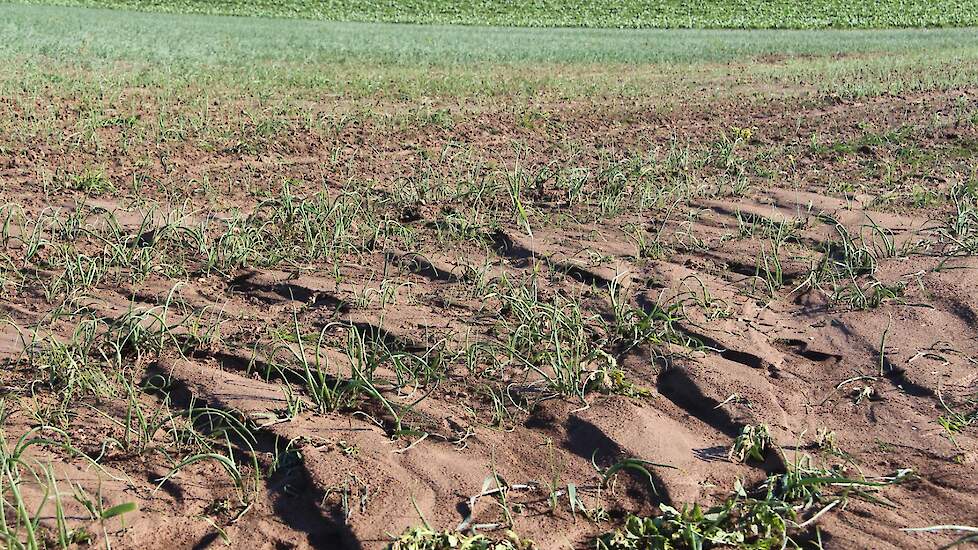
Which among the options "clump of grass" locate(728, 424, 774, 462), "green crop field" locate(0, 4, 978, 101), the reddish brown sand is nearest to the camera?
the reddish brown sand

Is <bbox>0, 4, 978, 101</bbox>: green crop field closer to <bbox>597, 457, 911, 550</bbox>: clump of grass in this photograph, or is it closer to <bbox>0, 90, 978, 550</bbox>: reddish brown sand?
<bbox>0, 90, 978, 550</bbox>: reddish brown sand

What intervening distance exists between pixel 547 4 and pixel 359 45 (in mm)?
15419

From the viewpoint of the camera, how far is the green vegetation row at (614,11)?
26.5 meters

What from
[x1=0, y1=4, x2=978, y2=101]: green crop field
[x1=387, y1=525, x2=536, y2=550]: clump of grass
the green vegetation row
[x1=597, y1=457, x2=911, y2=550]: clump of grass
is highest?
the green vegetation row

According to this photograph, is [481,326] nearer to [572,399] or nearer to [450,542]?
[572,399]

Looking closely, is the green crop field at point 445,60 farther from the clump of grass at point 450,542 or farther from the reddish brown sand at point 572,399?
the clump of grass at point 450,542

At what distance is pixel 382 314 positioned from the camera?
387 centimetres

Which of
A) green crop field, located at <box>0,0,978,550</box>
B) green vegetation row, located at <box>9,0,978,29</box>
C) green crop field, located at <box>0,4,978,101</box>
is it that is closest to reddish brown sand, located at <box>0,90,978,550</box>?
green crop field, located at <box>0,0,978,550</box>

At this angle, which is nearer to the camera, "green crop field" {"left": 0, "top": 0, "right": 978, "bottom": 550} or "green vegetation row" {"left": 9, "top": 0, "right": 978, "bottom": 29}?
"green crop field" {"left": 0, "top": 0, "right": 978, "bottom": 550}

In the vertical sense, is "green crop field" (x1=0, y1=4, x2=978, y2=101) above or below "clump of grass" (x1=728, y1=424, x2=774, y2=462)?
above

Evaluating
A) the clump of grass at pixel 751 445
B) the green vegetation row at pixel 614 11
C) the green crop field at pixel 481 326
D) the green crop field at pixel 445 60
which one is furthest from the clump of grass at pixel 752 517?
the green vegetation row at pixel 614 11

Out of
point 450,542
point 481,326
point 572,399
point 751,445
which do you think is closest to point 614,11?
point 481,326

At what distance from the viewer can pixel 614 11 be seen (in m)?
28.9

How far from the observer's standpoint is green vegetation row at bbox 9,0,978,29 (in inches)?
1045
